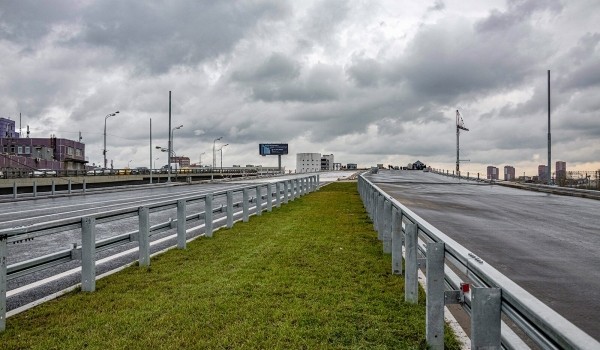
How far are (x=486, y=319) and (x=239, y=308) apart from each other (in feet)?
10.9

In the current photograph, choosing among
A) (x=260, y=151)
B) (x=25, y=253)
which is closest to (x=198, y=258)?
(x=25, y=253)

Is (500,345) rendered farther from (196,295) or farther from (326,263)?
(326,263)

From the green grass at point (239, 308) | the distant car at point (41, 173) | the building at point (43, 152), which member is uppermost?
the building at point (43, 152)

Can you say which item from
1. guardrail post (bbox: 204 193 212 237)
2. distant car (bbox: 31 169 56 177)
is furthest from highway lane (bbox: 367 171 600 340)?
distant car (bbox: 31 169 56 177)

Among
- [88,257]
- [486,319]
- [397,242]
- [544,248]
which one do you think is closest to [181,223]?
[88,257]

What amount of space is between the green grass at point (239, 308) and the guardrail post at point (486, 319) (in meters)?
1.69

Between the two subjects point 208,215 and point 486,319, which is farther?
point 208,215

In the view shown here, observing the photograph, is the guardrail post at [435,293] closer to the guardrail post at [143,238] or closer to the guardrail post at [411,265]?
the guardrail post at [411,265]

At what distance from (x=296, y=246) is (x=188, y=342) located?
5198 mm

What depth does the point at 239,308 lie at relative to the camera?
5.55 metres

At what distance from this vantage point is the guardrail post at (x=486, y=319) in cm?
278

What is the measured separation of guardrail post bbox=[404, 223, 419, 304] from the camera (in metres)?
5.61

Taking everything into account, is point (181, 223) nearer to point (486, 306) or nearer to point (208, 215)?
point (208, 215)

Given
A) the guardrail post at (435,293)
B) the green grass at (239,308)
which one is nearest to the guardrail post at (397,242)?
the green grass at (239,308)
